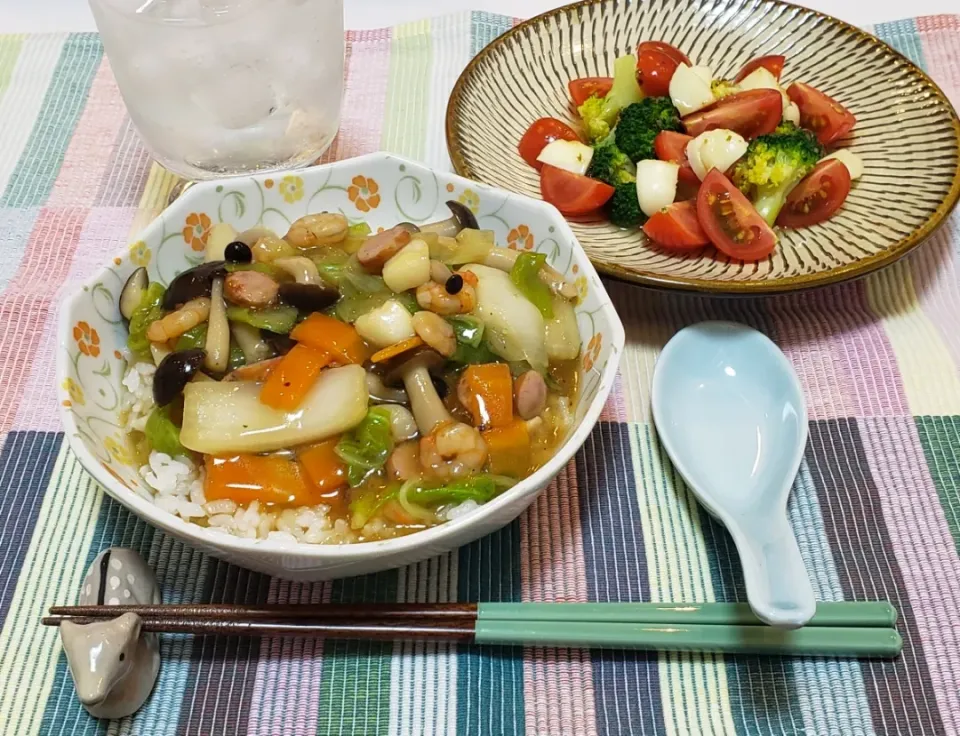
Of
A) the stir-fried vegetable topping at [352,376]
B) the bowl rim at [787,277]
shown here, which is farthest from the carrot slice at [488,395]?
the bowl rim at [787,277]

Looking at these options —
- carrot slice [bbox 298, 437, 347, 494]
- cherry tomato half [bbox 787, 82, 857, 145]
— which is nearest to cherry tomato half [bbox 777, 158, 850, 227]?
cherry tomato half [bbox 787, 82, 857, 145]

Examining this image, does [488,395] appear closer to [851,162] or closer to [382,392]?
[382,392]

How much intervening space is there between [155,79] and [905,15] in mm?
2952

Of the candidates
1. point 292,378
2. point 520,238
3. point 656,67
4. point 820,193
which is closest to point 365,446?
point 292,378

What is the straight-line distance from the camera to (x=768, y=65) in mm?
2410

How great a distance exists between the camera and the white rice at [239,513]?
1.32 m

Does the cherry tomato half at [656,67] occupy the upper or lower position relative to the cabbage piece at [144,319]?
upper

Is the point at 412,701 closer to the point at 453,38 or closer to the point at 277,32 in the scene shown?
the point at 277,32

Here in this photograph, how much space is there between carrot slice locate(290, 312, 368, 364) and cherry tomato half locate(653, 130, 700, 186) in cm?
120

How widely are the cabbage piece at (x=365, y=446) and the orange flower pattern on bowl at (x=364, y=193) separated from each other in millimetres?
714

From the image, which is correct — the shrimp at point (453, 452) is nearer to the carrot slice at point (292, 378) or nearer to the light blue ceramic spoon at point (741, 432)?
the carrot slice at point (292, 378)

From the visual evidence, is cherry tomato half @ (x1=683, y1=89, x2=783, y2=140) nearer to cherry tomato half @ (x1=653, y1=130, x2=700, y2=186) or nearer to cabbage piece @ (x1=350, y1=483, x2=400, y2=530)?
cherry tomato half @ (x1=653, y1=130, x2=700, y2=186)

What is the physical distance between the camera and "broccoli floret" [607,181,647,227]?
2.11 m

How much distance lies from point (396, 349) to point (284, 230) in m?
0.60
